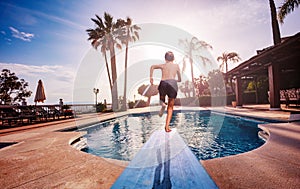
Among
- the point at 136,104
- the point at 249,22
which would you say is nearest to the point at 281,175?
the point at 249,22

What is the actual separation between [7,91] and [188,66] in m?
26.8

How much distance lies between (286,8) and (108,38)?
1742 centimetres

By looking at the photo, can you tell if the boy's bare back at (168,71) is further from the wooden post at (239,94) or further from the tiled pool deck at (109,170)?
the wooden post at (239,94)

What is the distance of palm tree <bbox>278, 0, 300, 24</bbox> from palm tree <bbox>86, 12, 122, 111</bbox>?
625 inches

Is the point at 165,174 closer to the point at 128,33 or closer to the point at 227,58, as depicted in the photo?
the point at 128,33

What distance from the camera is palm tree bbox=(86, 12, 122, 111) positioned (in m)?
18.7

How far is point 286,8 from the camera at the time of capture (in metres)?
10.8

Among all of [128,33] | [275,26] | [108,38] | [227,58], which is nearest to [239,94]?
[275,26]

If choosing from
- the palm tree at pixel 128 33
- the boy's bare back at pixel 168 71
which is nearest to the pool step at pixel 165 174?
the boy's bare back at pixel 168 71

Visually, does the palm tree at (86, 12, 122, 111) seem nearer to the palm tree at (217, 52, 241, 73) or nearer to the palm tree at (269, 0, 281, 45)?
the palm tree at (269, 0, 281, 45)

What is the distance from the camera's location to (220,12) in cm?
820

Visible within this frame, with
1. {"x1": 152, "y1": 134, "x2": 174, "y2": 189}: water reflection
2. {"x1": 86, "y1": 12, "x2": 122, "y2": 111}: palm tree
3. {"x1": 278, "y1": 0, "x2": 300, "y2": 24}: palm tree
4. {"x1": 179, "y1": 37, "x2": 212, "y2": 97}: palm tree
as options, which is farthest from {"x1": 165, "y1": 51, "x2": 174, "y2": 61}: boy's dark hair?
{"x1": 179, "y1": 37, "x2": 212, "y2": 97}: palm tree

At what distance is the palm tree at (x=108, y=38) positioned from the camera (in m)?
18.7

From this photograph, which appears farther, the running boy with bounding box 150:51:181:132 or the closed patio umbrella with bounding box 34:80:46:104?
the closed patio umbrella with bounding box 34:80:46:104
